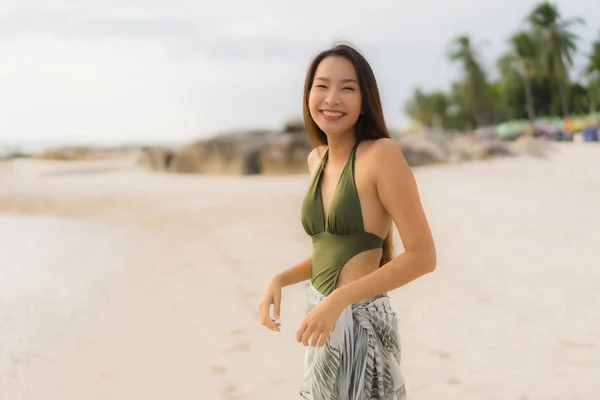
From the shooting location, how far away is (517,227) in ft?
27.2

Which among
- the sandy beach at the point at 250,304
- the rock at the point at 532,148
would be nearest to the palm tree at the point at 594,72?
the rock at the point at 532,148

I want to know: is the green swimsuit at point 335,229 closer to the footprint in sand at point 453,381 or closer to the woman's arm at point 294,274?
the woman's arm at point 294,274

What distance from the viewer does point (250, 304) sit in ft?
17.4

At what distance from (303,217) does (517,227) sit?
7.15m

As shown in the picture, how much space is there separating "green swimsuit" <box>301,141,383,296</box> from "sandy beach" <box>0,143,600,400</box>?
2.09m

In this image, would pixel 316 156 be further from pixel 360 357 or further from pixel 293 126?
pixel 293 126

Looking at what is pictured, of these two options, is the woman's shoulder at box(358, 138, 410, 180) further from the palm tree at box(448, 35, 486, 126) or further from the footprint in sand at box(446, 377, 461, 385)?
the palm tree at box(448, 35, 486, 126)

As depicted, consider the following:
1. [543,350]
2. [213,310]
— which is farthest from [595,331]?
[213,310]

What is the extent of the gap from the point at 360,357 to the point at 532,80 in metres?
53.6

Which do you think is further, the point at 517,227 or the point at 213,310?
the point at 517,227

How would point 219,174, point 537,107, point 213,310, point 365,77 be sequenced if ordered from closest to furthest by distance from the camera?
1. point 365,77
2. point 213,310
3. point 219,174
4. point 537,107

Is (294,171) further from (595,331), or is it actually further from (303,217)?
(303,217)

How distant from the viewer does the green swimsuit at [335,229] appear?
5.07 feet

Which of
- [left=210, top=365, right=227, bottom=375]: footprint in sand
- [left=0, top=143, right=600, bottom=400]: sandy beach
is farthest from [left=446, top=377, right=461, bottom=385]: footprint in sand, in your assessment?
[left=210, top=365, right=227, bottom=375]: footprint in sand
